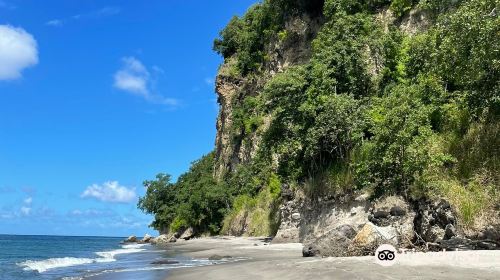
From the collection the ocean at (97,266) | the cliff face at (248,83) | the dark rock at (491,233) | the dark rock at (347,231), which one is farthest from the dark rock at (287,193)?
the dark rock at (491,233)

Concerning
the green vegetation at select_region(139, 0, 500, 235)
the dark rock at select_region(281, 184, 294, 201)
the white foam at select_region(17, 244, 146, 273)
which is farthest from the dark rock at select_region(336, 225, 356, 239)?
the white foam at select_region(17, 244, 146, 273)

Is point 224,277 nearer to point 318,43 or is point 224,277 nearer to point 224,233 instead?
point 318,43

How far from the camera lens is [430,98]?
19.9m

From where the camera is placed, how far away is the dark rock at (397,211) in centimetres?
1800

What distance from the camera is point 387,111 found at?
21.6m

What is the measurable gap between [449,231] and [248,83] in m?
43.2

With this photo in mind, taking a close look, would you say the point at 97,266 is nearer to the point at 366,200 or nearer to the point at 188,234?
the point at 366,200

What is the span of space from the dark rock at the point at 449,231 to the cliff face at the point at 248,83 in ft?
92.7

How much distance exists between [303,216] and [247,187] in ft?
72.9

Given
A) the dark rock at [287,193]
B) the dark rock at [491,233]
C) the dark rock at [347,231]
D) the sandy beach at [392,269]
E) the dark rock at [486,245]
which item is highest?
the dark rock at [287,193]

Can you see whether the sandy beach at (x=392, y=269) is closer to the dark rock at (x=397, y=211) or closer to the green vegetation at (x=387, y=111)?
the green vegetation at (x=387, y=111)

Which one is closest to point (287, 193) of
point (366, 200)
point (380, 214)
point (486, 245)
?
point (366, 200)

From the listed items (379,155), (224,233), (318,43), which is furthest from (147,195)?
(379,155)

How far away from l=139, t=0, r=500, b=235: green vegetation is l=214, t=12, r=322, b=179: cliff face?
40.2 inches
